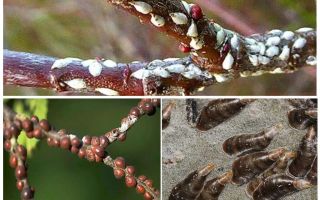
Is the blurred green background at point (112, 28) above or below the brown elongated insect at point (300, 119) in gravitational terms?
above

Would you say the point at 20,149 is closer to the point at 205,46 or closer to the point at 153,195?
the point at 153,195

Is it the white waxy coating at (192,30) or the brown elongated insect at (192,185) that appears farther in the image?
the brown elongated insect at (192,185)

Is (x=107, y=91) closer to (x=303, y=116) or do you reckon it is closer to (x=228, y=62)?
(x=228, y=62)

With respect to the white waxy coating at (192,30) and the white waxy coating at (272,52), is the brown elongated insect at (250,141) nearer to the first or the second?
the white waxy coating at (272,52)

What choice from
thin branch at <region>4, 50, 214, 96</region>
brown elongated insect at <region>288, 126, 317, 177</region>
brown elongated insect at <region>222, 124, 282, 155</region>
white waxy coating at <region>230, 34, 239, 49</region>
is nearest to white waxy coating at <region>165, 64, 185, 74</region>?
thin branch at <region>4, 50, 214, 96</region>

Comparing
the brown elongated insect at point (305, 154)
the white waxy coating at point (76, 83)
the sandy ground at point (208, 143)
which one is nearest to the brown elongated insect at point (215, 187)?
the sandy ground at point (208, 143)

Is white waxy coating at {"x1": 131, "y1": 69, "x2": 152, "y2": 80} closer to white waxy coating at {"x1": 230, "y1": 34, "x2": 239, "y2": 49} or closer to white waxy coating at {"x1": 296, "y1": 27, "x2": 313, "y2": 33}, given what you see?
white waxy coating at {"x1": 230, "y1": 34, "x2": 239, "y2": 49}
